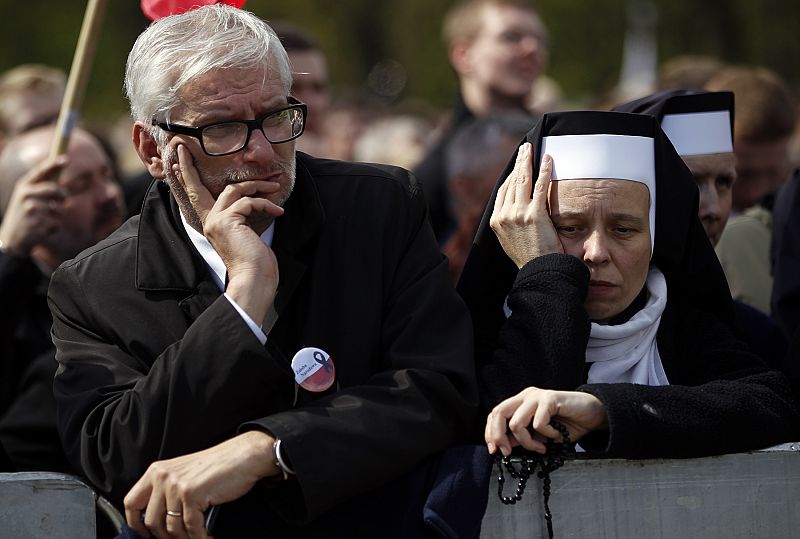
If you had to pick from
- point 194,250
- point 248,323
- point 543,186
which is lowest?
point 248,323

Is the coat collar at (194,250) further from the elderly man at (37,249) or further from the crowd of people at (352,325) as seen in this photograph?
the elderly man at (37,249)

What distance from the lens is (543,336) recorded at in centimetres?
348

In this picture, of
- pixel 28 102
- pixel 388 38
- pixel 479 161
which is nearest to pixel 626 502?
pixel 479 161

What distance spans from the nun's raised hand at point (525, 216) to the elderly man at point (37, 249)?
6.09 ft

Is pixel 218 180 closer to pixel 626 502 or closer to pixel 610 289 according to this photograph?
pixel 610 289

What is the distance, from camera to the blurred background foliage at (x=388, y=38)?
27.7 metres

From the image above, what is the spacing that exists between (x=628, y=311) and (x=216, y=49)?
1380 mm

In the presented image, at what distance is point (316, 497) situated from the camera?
3.09m

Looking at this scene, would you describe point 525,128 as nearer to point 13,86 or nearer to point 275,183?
point 275,183

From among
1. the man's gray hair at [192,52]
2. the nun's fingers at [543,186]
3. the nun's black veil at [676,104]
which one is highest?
the man's gray hair at [192,52]

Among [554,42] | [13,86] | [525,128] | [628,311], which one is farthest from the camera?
[554,42]

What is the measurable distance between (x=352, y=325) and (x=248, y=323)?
0.35 m

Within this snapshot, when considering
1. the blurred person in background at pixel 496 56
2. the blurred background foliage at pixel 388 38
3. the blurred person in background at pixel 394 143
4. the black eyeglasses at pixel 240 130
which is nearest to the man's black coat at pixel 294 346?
the black eyeglasses at pixel 240 130

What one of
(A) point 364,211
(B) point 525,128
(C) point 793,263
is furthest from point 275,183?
(B) point 525,128
